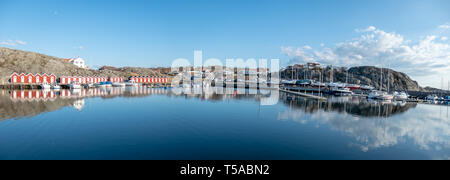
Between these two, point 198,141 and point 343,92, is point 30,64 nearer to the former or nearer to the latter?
point 198,141

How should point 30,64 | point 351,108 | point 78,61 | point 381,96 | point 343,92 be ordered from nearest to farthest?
point 351,108 → point 381,96 → point 343,92 → point 30,64 → point 78,61

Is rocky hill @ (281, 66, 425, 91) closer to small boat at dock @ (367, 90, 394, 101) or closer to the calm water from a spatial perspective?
small boat at dock @ (367, 90, 394, 101)

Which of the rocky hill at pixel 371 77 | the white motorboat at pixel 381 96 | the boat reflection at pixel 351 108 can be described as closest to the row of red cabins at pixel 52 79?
the boat reflection at pixel 351 108

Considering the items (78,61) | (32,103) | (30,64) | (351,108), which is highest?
(78,61)

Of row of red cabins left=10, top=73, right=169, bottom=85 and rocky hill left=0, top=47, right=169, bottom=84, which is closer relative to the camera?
row of red cabins left=10, top=73, right=169, bottom=85

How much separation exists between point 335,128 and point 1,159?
19.8 meters

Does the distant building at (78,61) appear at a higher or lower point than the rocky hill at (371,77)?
higher

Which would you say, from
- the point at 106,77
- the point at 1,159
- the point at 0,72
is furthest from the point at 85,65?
the point at 1,159

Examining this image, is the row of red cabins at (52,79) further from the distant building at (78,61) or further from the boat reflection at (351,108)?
the boat reflection at (351,108)

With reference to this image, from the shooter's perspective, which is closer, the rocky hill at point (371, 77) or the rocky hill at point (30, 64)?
the rocky hill at point (30, 64)

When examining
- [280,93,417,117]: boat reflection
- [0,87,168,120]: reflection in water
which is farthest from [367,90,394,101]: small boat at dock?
[0,87,168,120]: reflection in water

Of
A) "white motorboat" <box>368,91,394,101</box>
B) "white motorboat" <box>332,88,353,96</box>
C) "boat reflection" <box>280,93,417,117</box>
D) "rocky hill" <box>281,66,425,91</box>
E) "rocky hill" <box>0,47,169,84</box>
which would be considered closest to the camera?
"boat reflection" <box>280,93,417,117</box>

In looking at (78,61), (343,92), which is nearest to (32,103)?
(343,92)
